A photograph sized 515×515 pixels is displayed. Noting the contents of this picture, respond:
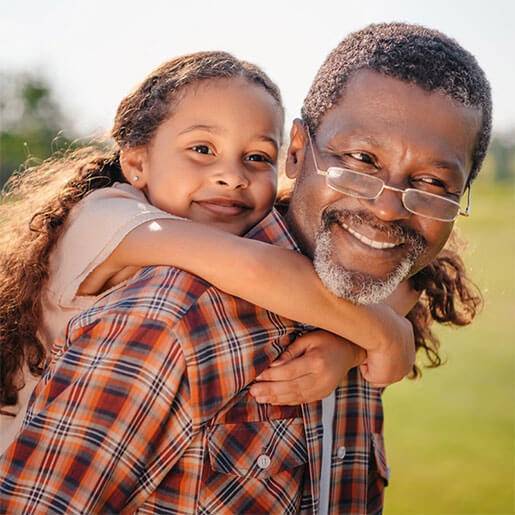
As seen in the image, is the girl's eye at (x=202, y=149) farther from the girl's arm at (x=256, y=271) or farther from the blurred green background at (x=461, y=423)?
the blurred green background at (x=461, y=423)

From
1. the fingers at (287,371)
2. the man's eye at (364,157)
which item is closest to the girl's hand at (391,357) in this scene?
the fingers at (287,371)

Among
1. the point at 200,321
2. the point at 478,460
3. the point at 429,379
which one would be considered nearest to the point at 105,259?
the point at 200,321

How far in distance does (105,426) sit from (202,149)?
3.88 ft

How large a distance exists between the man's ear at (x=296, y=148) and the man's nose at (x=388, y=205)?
1.19 feet

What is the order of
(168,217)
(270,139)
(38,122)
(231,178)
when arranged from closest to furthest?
(168,217)
(231,178)
(270,139)
(38,122)

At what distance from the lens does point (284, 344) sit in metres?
2.34

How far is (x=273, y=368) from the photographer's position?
2.24 meters

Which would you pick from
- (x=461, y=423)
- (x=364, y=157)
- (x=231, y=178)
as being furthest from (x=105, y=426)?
(x=461, y=423)

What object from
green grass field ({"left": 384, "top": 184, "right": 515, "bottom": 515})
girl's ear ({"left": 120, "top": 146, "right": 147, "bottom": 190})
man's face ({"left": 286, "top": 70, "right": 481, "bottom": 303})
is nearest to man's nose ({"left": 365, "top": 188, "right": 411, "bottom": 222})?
man's face ({"left": 286, "top": 70, "right": 481, "bottom": 303})

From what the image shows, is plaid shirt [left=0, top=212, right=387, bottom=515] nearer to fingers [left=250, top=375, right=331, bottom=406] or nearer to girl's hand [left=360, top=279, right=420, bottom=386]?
fingers [left=250, top=375, right=331, bottom=406]

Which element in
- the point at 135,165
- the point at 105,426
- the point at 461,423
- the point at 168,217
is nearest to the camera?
the point at 105,426

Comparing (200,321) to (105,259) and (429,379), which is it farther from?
(429,379)

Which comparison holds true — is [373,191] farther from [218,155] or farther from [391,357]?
[218,155]

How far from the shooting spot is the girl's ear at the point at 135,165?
3.00 metres
